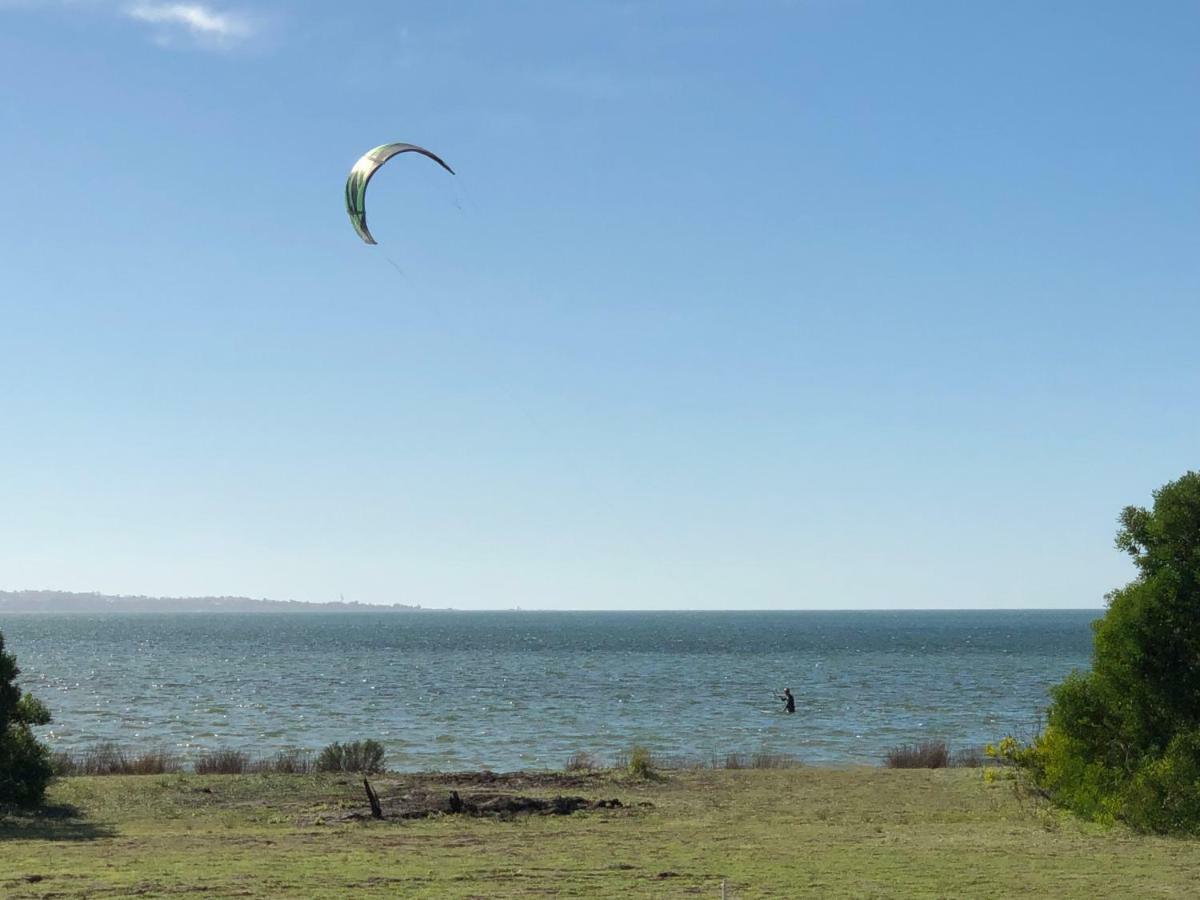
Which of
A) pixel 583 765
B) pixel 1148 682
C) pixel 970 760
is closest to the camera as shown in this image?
pixel 1148 682

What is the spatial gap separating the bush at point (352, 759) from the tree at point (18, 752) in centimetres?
885

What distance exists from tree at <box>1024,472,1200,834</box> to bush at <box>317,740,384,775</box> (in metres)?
18.7

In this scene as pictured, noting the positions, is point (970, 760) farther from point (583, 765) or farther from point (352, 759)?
point (352, 759)

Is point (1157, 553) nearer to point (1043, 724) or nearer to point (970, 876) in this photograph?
point (970, 876)

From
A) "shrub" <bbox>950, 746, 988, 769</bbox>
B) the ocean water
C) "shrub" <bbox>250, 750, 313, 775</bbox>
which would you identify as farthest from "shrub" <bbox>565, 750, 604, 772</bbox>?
"shrub" <bbox>950, 746, 988, 769</bbox>

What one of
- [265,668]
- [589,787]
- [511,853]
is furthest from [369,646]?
[511,853]

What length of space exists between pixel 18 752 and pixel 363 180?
13.3 metres

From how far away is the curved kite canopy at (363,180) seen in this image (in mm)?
26484

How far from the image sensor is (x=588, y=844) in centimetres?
2031

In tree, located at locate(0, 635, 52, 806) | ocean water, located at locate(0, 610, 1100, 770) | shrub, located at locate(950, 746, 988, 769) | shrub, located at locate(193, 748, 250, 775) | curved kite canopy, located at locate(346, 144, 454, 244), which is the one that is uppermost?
curved kite canopy, located at locate(346, 144, 454, 244)

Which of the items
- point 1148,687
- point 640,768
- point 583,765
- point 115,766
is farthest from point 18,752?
point 1148,687

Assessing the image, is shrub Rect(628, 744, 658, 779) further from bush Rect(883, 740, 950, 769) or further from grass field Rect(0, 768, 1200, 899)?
bush Rect(883, 740, 950, 769)

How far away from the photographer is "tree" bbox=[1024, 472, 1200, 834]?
68.4 ft

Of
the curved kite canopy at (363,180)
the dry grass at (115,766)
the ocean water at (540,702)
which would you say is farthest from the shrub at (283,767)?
the curved kite canopy at (363,180)
